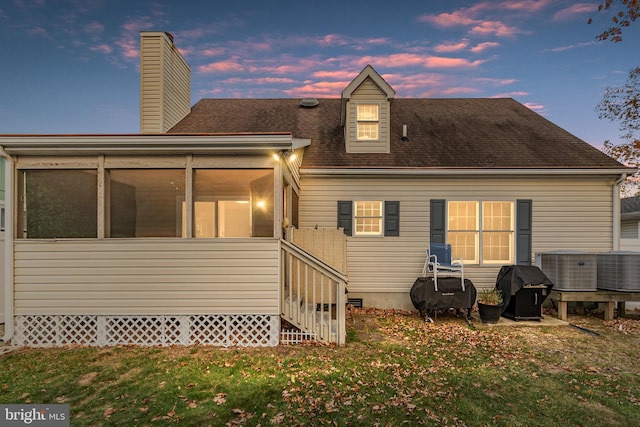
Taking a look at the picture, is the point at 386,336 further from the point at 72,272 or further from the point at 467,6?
the point at 467,6

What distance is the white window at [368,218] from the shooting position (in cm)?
789

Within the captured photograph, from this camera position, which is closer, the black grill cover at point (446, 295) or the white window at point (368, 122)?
the black grill cover at point (446, 295)

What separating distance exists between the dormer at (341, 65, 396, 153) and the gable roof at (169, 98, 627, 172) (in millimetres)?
295

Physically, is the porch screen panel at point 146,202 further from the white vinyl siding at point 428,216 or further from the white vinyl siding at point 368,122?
the white vinyl siding at point 368,122

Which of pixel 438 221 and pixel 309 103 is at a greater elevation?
pixel 309 103

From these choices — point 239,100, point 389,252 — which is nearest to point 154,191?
point 389,252

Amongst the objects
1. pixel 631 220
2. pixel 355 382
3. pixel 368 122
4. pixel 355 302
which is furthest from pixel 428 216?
pixel 631 220

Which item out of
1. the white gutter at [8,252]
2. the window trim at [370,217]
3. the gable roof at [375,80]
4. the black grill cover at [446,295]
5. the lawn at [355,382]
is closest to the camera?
the lawn at [355,382]

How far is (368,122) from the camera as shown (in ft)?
27.6

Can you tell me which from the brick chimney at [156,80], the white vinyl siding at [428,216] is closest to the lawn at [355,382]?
the white vinyl siding at [428,216]

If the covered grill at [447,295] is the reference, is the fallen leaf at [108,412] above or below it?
below

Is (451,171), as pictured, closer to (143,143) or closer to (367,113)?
(367,113)

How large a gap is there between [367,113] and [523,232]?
4.96 meters

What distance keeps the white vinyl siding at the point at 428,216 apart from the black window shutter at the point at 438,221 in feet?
0.42
